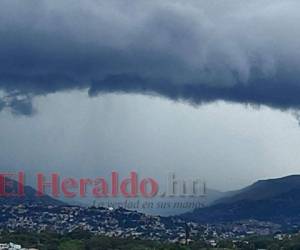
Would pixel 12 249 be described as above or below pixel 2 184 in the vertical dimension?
below

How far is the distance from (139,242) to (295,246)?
30.5 meters

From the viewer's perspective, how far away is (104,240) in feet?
481

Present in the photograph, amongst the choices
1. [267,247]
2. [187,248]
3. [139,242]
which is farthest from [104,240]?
[267,247]

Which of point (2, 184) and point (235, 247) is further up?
point (2, 184)

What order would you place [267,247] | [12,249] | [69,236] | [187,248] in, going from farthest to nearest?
[69,236]
[267,247]
[187,248]
[12,249]

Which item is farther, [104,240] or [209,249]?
[104,240]

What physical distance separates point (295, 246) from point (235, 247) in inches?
467

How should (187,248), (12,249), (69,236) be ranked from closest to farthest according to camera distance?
(12,249), (187,248), (69,236)

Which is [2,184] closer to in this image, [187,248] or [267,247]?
[187,248]

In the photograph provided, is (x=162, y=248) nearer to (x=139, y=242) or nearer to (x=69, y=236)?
→ (x=139, y=242)

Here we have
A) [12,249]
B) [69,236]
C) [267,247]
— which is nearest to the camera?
[12,249]

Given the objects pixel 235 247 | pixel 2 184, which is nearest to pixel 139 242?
pixel 235 247

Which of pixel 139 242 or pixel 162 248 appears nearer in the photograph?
pixel 162 248

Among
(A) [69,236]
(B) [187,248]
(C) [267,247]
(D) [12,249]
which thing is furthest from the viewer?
(A) [69,236]
